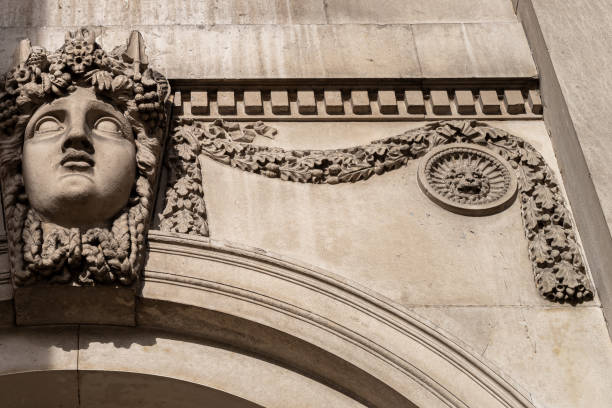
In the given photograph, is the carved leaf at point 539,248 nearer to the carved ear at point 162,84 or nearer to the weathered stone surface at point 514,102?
the weathered stone surface at point 514,102

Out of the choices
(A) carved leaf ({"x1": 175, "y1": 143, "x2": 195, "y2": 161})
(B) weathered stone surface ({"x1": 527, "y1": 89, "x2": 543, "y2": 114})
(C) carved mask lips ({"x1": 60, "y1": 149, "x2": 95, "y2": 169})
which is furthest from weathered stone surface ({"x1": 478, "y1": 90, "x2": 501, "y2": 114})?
(C) carved mask lips ({"x1": 60, "y1": 149, "x2": 95, "y2": 169})

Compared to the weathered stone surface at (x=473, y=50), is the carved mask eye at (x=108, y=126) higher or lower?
lower

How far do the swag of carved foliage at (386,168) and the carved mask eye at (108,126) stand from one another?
49cm

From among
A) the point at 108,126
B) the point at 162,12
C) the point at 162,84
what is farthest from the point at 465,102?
the point at 108,126

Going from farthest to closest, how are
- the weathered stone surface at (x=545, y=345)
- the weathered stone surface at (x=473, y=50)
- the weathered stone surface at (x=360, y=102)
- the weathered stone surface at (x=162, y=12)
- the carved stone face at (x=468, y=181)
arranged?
the weathered stone surface at (x=162, y=12), the weathered stone surface at (x=473, y=50), the weathered stone surface at (x=360, y=102), the carved stone face at (x=468, y=181), the weathered stone surface at (x=545, y=345)

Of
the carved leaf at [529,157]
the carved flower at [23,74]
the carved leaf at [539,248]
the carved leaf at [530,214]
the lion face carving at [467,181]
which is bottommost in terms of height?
the carved leaf at [539,248]

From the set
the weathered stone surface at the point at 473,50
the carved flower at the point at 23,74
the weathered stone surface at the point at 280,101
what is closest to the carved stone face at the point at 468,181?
the weathered stone surface at the point at 473,50

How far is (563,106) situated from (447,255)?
143 cm

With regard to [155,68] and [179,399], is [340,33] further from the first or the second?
[179,399]

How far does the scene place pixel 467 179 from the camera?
8539 mm

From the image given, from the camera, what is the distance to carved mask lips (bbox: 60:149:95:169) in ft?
25.4

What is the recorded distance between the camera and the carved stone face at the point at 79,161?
768 cm

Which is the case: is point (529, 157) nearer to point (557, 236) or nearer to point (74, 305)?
point (557, 236)

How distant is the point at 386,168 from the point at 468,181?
572 millimetres
